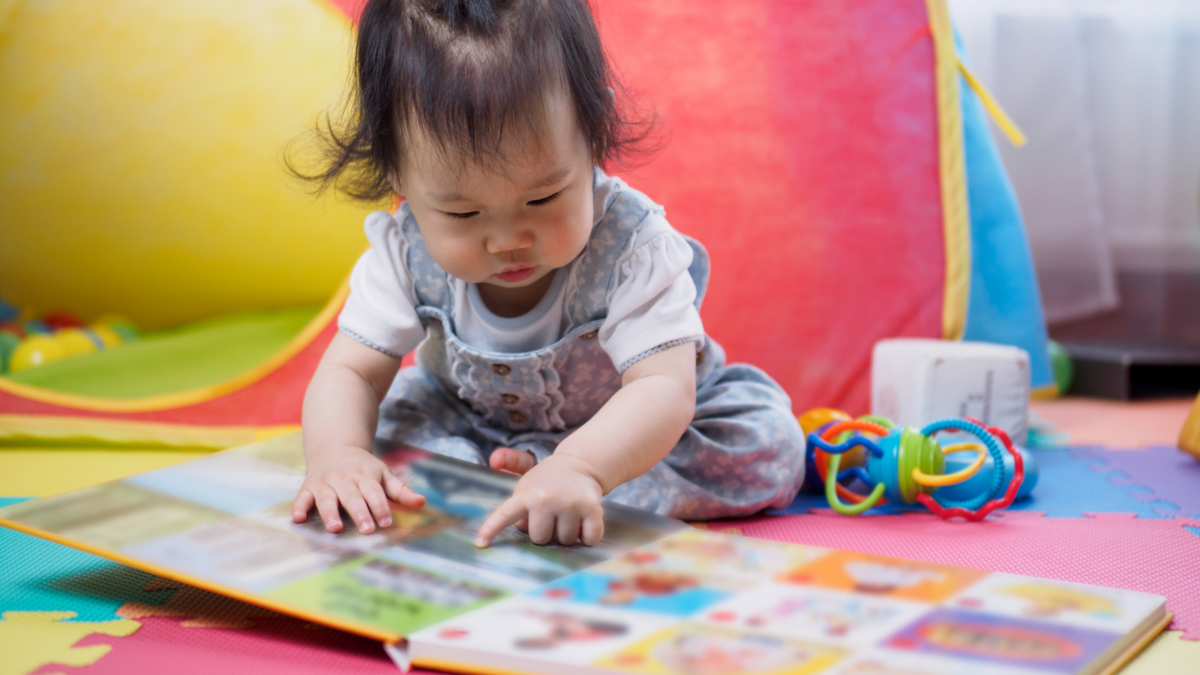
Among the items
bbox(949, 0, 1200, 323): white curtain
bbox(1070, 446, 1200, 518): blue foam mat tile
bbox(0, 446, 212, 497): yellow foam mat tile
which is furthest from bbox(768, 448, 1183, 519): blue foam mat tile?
bbox(949, 0, 1200, 323): white curtain

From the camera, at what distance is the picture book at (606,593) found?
0.47m

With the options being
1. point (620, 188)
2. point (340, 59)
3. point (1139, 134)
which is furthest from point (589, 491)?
point (1139, 134)

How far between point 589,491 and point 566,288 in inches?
9.2

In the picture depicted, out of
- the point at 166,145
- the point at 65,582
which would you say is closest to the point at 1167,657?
the point at 65,582

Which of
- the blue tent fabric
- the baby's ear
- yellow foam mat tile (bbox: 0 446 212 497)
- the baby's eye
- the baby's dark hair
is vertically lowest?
yellow foam mat tile (bbox: 0 446 212 497)

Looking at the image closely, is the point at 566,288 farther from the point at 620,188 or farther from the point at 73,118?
the point at 73,118

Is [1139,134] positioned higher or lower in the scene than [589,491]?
higher

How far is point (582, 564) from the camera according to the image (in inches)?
23.1

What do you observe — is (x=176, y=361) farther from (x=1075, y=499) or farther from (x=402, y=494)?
(x=1075, y=499)

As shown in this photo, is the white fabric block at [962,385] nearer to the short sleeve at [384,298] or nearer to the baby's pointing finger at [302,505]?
the short sleeve at [384,298]

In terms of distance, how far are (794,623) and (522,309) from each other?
1.35ft

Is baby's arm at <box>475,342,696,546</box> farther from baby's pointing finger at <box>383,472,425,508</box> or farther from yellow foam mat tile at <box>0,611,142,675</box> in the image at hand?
yellow foam mat tile at <box>0,611,142,675</box>

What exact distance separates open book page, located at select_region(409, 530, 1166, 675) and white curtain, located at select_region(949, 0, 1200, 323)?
1.28 m

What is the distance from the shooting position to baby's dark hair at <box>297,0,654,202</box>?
0.65 m
